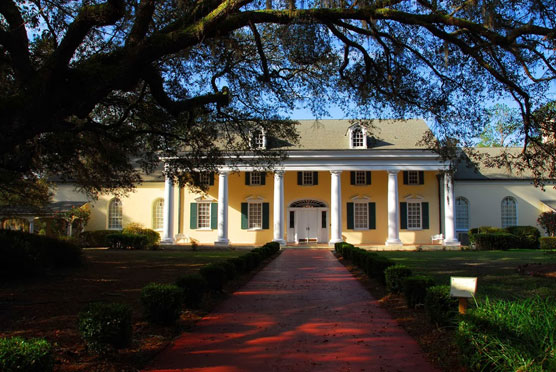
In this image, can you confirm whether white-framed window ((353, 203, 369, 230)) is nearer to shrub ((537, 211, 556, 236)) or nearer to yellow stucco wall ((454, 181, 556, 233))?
yellow stucco wall ((454, 181, 556, 233))

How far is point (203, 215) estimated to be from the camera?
30.4 meters

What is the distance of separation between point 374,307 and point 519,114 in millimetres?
6544

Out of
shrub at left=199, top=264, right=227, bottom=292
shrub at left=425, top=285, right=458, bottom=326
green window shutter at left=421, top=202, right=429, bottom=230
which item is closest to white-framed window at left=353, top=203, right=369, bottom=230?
green window shutter at left=421, top=202, right=429, bottom=230

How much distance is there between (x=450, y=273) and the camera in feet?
40.8

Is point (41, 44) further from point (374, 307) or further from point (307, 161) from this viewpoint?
point (307, 161)

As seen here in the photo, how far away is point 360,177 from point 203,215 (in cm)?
1095

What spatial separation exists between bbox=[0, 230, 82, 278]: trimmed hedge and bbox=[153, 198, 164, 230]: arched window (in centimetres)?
1703

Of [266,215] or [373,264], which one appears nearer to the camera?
[373,264]

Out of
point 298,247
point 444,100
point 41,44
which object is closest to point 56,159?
point 41,44

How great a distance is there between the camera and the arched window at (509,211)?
2994cm

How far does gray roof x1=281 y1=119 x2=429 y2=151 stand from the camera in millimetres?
29094

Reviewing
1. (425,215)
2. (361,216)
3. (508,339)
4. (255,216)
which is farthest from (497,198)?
(508,339)

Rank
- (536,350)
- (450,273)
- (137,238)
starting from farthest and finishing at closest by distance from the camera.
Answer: (137,238), (450,273), (536,350)

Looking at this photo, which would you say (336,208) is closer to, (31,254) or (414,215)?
(414,215)
